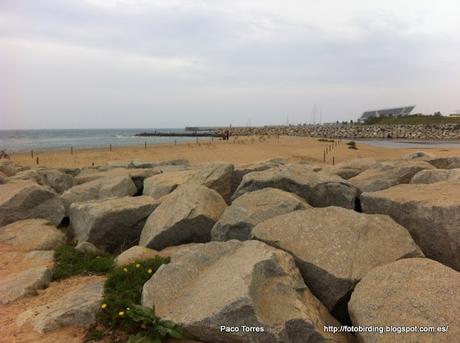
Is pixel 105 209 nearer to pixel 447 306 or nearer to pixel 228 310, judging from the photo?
pixel 228 310

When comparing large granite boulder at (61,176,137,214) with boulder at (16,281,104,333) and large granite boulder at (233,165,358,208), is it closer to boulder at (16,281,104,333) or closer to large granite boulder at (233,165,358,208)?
large granite boulder at (233,165,358,208)

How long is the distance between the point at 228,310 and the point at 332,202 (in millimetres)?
4083

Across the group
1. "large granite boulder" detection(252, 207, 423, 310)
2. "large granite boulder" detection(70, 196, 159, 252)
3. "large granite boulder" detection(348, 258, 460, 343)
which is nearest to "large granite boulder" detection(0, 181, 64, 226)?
"large granite boulder" detection(70, 196, 159, 252)

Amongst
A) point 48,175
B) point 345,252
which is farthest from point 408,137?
point 345,252

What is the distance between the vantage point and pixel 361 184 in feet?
28.5

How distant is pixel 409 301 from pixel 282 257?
1434mm

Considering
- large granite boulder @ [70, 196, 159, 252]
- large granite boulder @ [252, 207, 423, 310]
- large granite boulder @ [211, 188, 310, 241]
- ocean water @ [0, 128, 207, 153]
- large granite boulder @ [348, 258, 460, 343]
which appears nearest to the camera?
large granite boulder @ [348, 258, 460, 343]

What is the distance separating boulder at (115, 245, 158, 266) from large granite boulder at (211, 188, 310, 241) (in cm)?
103

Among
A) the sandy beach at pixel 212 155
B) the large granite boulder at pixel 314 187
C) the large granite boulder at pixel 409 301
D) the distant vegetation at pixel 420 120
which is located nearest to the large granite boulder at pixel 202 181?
the large granite boulder at pixel 314 187

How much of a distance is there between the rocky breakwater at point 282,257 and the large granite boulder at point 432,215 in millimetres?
15

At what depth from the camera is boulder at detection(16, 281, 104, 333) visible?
17.1 ft

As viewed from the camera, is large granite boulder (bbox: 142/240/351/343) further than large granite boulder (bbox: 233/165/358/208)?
No

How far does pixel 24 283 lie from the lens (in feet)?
21.1

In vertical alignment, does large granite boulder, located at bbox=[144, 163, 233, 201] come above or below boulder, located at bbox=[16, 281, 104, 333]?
above
